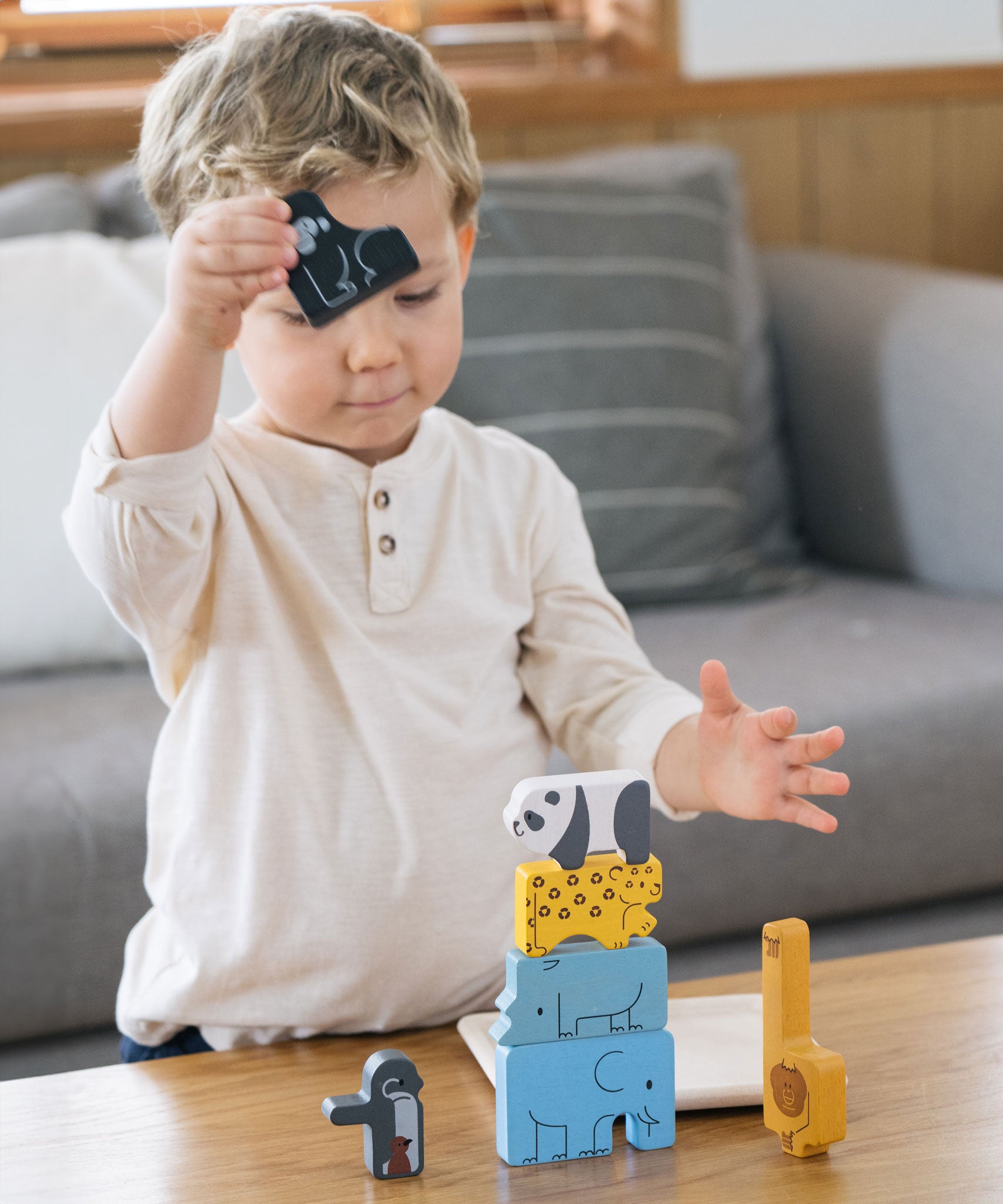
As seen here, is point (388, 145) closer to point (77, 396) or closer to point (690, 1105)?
point (77, 396)

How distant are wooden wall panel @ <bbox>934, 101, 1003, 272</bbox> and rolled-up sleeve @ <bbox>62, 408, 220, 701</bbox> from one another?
3.51 ft

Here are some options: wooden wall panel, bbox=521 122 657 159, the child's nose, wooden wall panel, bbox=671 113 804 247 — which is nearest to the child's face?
the child's nose

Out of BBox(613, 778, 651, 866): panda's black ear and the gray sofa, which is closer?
BBox(613, 778, 651, 866): panda's black ear

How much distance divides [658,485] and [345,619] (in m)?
0.22

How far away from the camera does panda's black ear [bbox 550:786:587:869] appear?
0.37 metres

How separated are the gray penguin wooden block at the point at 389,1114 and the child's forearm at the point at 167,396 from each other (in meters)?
0.19

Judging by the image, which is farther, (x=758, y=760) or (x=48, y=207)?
(x=48, y=207)

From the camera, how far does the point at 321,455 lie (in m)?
0.49

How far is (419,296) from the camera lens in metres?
0.45

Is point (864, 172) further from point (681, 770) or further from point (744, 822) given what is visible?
point (681, 770)

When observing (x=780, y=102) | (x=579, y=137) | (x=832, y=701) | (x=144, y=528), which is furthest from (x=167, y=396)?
(x=780, y=102)

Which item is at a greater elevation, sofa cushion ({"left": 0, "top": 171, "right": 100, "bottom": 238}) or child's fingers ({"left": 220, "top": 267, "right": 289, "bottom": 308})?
sofa cushion ({"left": 0, "top": 171, "right": 100, "bottom": 238})

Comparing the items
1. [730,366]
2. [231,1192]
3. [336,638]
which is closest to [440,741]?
[336,638]

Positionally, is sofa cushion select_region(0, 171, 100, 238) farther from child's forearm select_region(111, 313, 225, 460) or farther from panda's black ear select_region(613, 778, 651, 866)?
panda's black ear select_region(613, 778, 651, 866)
